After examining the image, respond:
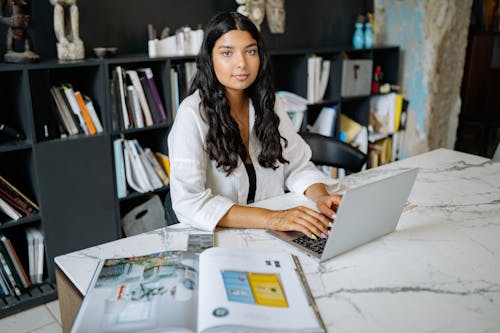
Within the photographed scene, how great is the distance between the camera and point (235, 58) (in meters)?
1.68

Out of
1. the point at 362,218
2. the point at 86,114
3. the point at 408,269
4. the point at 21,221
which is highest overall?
the point at 86,114

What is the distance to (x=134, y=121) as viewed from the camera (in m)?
2.58

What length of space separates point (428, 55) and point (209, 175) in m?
2.69

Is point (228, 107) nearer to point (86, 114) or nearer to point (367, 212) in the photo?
point (367, 212)

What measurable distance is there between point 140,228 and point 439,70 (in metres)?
2.68

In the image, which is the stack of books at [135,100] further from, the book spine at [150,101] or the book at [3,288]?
the book at [3,288]

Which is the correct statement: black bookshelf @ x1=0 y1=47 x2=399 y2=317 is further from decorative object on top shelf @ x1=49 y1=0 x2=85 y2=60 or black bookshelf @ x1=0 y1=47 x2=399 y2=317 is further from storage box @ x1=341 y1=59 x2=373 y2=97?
storage box @ x1=341 y1=59 x2=373 y2=97

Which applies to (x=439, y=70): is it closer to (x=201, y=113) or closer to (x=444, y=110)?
(x=444, y=110)

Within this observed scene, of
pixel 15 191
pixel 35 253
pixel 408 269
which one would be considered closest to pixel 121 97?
pixel 15 191

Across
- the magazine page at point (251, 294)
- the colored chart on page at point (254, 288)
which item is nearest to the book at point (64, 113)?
the magazine page at point (251, 294)

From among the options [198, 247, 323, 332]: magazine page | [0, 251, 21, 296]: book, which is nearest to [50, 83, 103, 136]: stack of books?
[0, 251, 21, 296]: book

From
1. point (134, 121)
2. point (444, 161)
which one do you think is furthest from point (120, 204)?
point (444, 161)

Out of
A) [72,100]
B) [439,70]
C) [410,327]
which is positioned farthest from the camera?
[439,70]

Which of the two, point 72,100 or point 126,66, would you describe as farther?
point 126,66
